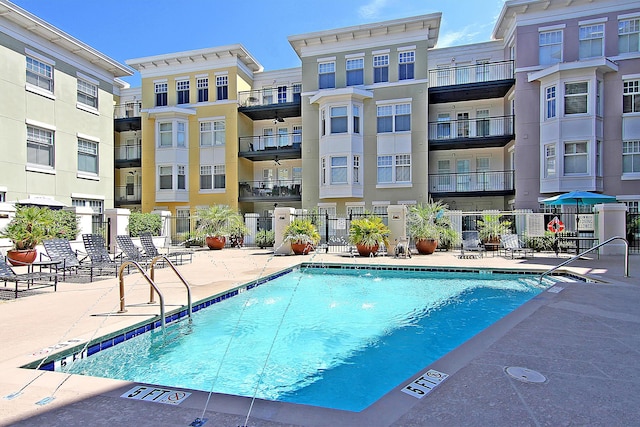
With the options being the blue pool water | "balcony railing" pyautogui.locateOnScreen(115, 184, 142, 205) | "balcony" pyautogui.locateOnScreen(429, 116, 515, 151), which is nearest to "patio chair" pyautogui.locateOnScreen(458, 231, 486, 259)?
"balcony" pyautogui.locateOnScreen(429, 116, 515, 151)

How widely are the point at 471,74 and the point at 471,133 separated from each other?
3553mm

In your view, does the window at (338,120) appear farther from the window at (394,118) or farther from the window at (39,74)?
the window at (39,74)

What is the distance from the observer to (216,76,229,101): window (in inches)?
1037

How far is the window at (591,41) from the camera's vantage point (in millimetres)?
19922

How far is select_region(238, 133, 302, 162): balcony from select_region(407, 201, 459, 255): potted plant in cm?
1093

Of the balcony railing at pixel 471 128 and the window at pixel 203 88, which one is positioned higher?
the window at pixel 203 88

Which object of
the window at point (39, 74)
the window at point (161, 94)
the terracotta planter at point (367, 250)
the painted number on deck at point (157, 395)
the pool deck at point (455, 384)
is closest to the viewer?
the pool deck at point (455, 384)

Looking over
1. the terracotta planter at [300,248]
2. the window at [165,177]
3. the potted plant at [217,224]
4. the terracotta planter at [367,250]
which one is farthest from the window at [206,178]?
the terracotta planter at [367,250]

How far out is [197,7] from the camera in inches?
741

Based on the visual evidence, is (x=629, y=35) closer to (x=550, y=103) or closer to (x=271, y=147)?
(x=550, y=103)

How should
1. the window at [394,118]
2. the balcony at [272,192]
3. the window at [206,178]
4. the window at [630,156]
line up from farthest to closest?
the window at [206,178] < the balcony at [272,192] < the window at [394,118] < the window at [630,156]

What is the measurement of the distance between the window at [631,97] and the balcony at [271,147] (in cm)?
1805

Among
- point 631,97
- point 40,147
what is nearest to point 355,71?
point 631,97

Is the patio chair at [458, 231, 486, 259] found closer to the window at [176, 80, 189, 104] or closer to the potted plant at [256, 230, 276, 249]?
the potted plant at [256, 230, 276, 249]
